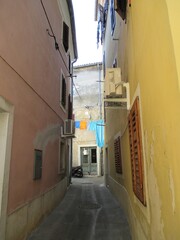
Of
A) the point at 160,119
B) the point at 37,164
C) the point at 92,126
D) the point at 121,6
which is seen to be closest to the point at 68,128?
the point at 37,164

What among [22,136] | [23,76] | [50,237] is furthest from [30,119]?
[50,237]

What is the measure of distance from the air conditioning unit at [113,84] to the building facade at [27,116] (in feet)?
5.85

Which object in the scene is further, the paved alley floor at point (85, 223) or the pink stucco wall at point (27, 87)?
the paved alley floor at point (85, 223)

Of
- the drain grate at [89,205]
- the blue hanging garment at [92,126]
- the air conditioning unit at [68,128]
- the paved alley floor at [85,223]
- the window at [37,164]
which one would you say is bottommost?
the paved alley floor at [85,223]

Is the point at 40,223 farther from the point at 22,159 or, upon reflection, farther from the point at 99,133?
the point at 99,133

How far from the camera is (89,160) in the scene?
19.7m

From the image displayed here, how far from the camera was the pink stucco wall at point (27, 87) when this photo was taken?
4121 mm

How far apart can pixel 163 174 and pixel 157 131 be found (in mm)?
454

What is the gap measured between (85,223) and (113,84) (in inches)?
140

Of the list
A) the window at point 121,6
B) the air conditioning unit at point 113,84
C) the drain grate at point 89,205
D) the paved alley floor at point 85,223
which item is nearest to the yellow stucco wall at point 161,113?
the air conditioning unit at point 113,84

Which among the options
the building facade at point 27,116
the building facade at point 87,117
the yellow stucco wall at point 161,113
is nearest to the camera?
the yellow stucco wall at point 161,113

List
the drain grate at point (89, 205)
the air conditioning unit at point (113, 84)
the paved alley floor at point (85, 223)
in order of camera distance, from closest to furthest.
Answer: the air conditioning unit at point (113, 84)
the paved alley floor at point (85, 223)
the drain grate at point (89, 205)

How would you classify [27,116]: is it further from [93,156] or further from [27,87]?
[93,156]

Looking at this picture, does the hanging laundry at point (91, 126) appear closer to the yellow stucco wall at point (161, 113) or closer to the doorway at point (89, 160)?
the doorway at point (89, 160)
